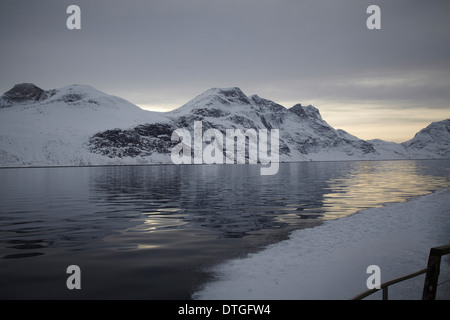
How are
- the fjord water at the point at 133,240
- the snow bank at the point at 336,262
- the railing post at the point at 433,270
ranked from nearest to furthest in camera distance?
the railing post at the point at 433,270 → the snow bank at the point at 336,262 → the fjord water at the point at 133,240

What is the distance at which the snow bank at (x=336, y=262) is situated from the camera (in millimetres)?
11477

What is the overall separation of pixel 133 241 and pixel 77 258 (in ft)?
12.4

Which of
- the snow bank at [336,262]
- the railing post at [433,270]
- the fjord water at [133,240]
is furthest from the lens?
the fjord water at [133,240]

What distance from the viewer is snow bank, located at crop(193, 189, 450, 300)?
1148 cm

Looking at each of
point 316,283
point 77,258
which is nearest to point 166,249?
point 77,258

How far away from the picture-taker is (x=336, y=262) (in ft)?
48.3

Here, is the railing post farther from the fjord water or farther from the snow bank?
the fjord water

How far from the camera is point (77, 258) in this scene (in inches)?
617

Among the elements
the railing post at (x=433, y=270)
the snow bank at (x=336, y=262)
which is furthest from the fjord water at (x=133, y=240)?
the railing post at (x=433, y=270)

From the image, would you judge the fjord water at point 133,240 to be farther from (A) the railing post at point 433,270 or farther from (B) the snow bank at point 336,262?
(A) the railing post at point 433,270

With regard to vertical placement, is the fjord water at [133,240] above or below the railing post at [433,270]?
below

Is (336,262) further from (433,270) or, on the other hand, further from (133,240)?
(133,240)
